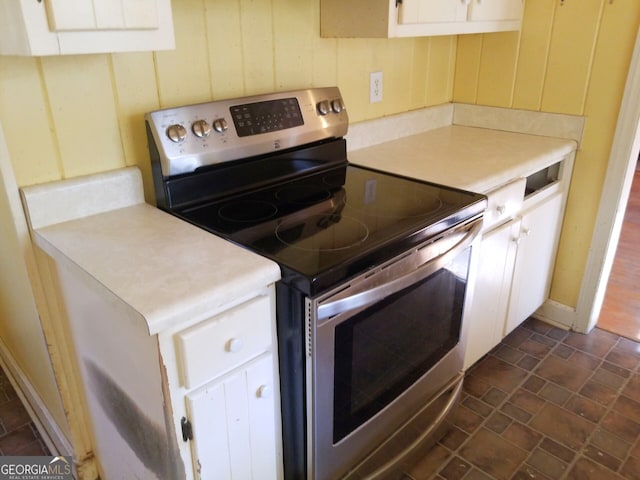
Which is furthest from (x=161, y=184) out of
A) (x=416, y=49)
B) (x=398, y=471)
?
(x=416, y=49)

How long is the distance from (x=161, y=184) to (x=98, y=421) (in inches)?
26.9

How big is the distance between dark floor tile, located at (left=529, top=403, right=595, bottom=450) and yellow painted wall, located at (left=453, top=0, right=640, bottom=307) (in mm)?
653

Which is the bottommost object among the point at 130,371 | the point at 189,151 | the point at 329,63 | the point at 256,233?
the point at 130,371

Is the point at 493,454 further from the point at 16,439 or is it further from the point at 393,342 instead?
the point at 16,439

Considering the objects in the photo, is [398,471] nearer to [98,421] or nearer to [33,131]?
[98,421]

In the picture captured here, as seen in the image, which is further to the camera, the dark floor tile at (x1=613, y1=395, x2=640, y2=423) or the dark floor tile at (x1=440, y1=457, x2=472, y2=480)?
the dark floor tile at (x1=613, y1=395, x2=640, y2=423)

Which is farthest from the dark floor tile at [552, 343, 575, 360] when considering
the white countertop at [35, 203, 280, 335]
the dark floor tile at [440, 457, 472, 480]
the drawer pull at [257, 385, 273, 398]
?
the white countertop at [35, 203, 280, 335]

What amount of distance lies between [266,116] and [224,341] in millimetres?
748

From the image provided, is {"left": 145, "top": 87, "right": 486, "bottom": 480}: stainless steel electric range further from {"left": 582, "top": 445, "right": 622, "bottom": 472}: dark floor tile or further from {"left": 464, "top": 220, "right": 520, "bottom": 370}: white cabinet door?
{"left": 582, "top": 445, "right": 622, "bottom": 472}: dark floor tile

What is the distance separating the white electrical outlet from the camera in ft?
6.49

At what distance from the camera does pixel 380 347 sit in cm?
130

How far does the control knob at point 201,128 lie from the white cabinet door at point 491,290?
3.12 feet

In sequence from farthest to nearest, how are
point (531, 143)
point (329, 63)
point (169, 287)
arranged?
1. point (531, 143)
2. point (329, 63)
3. point (169, 287)

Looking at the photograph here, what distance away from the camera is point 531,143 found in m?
2.07
